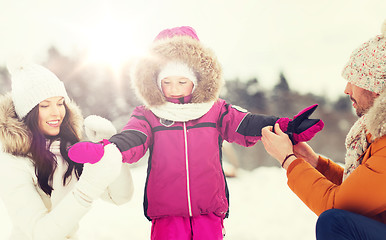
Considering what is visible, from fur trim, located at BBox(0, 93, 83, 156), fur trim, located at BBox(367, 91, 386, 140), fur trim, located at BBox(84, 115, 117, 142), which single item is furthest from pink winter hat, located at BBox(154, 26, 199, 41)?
fur trim, located at BBox(367, 91, 386, 140)

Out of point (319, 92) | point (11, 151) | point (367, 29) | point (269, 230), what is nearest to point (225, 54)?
point (319, 92)

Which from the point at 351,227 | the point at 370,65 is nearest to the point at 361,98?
the point at 370,65

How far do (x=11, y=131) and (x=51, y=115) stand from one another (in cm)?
16

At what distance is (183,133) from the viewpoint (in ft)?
3.98

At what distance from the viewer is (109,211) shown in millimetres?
1960

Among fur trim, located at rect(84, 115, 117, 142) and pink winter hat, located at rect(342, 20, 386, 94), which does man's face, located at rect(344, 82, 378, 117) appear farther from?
fur trim, located at rect(84, 115, 117, 142)

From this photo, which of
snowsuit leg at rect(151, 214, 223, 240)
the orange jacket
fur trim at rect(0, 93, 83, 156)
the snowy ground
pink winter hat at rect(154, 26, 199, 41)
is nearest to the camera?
the orange jacket

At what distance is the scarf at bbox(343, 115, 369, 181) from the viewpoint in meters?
0.95

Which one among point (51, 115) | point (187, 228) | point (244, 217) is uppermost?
point (51, 115)

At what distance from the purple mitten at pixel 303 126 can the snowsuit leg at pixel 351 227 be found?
0.99 ft

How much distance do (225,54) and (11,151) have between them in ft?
5.88

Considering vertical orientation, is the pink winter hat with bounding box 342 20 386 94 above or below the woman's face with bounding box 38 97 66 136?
above

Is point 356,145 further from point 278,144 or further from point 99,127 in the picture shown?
point 99,127

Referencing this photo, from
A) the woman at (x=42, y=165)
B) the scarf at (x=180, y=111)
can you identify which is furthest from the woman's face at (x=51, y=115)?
the scarf at (x=180, y=111)
